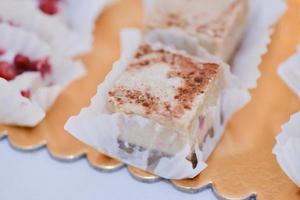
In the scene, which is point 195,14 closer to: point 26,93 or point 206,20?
point 206,20

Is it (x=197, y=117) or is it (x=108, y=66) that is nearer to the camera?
(x=197, y=117)

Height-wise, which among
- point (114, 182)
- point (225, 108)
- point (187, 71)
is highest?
point (187, 71)

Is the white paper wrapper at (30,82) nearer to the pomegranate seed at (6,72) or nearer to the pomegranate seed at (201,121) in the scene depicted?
the pomegranate seed at (6,72)

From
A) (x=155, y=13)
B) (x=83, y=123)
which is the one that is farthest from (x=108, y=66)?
(x=83, y=123)

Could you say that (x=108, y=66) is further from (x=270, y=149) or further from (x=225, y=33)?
(x=270, y=149)

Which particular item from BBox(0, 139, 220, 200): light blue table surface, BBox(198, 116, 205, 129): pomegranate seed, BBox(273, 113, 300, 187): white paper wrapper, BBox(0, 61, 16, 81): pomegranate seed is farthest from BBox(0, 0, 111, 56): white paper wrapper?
BBox(273, 113, 300, 187): white paper wrapper

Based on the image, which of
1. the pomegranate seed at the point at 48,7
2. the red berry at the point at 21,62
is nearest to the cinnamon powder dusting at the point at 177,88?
the red berry at the point at 21,62
